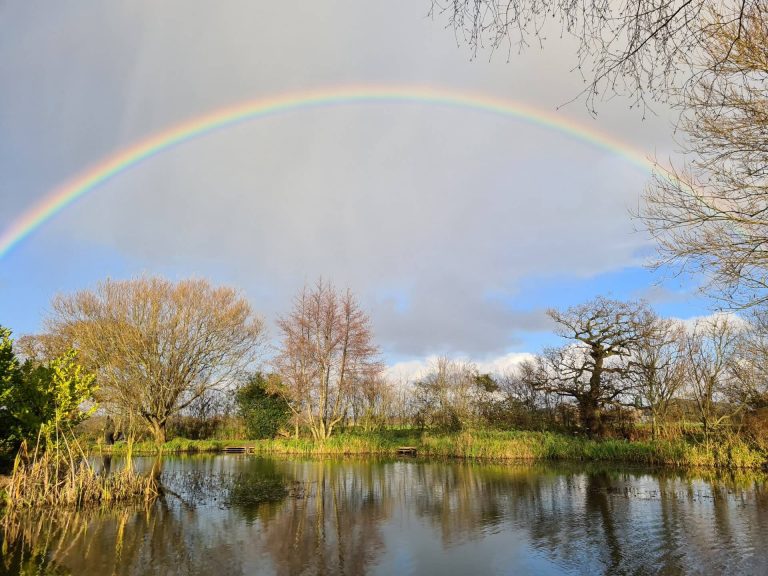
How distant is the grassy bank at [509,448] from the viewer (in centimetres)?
1752

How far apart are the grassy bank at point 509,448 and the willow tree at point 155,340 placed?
2.60 m

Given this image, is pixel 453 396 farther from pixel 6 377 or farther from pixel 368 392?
pixel 6 377

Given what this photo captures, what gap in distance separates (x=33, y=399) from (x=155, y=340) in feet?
50.8

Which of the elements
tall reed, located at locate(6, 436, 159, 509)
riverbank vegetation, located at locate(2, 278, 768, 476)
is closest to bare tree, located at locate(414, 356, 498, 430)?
riverbank vegetation, located at locate(2, 278, 768, 476)

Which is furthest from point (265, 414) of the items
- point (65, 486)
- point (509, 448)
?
point (65, 486)

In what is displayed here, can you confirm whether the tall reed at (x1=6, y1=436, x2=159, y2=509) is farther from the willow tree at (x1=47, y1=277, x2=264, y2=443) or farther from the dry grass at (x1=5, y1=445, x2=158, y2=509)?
the willow tree at (x1=47, y1=277, x2=264, y2=443)

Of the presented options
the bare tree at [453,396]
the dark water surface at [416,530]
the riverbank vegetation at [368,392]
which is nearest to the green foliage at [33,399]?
the dark water surface at [416,530]

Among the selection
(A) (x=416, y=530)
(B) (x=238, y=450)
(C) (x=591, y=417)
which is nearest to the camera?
(A) (x=416, y=530)

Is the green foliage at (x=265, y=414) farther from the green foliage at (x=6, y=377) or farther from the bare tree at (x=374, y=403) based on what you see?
the green foliage at (x=6, y=377)

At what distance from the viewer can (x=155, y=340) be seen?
86.5 feet

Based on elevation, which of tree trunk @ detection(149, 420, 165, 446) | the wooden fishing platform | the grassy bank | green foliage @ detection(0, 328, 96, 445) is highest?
green foliage @ detection(0, 328, 96, 445)

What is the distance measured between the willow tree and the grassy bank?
8.53 feet

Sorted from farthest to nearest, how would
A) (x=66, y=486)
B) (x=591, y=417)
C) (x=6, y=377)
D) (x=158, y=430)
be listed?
(x=158, y=430), (x=591, y=417), (x=6, y=377), (x=66, y=486)

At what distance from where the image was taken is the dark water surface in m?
6.96
